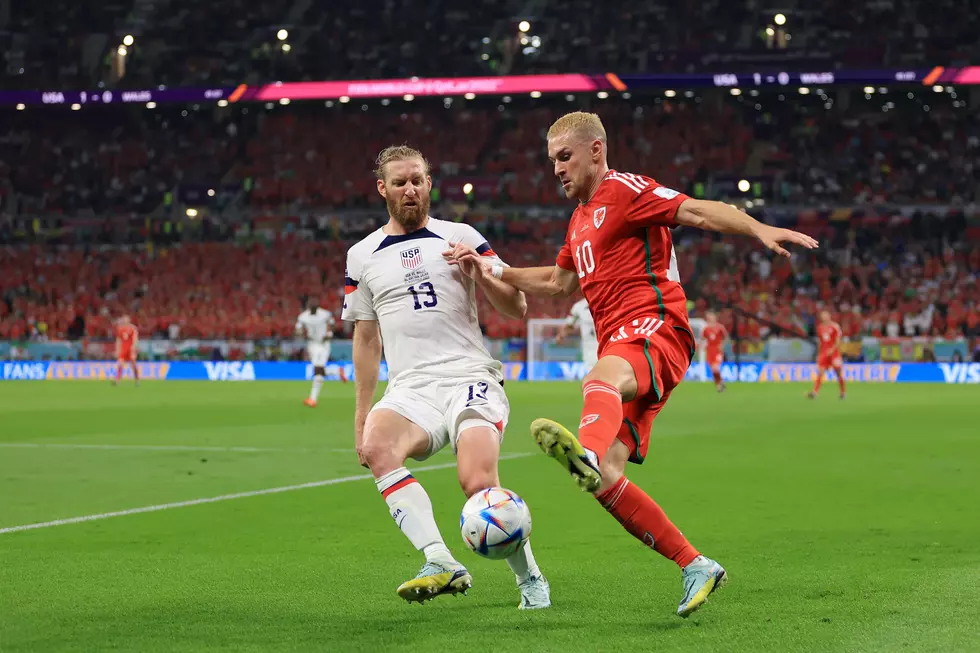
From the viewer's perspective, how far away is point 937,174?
1896 inches

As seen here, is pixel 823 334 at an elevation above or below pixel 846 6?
below

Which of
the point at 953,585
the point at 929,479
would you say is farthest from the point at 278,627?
the point at 929,479

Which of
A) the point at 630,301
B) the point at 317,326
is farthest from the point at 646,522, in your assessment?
the point at 317,326

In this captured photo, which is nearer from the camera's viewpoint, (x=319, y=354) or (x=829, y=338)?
(x=319, y=354)

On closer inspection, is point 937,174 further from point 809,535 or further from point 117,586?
point 117,586

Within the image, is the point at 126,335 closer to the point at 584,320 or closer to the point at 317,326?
the point at 317,326

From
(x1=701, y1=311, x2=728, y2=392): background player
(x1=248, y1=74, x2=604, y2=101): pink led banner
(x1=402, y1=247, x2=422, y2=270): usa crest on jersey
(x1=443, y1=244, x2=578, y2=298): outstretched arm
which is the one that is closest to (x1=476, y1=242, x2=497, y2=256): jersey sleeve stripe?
(x1=443, y1=244, x2=578, y2=298): outstretched arm

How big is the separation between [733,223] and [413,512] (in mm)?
2030

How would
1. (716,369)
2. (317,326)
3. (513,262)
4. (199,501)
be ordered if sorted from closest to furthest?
(199,501)
(317,326)
(716,369)
(513,262)

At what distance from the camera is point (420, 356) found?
263 inches

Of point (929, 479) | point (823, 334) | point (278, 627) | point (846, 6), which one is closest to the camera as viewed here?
point (278, 627)

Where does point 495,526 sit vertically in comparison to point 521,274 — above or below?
below

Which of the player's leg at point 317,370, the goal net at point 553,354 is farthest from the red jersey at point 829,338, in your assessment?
the player's leg at point 317,370

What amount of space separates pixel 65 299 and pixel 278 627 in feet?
149
